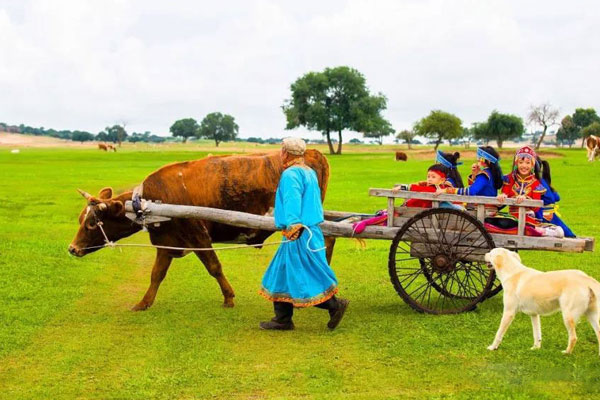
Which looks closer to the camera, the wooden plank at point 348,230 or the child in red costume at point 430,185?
the wooden plank at point 348,230

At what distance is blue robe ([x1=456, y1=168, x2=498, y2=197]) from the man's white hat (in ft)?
7.37

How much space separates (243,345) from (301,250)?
117cm

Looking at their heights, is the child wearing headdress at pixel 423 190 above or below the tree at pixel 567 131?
above

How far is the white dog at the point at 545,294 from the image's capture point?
264 inches

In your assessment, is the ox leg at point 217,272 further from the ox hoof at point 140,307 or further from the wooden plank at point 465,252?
the wooden plank at point 465,252

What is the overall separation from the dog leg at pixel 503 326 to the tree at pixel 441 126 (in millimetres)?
101504

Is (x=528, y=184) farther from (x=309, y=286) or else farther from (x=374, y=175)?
(x=374, y=175)

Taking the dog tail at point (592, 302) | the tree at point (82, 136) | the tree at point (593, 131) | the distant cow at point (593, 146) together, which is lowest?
the tree at point (82, 136)

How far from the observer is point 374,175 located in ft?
135

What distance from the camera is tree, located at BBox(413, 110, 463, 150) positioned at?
353 ft

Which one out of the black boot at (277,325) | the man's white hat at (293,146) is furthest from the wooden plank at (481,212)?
the black boot at (277,325)

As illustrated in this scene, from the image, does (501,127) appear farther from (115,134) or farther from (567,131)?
(115,134)

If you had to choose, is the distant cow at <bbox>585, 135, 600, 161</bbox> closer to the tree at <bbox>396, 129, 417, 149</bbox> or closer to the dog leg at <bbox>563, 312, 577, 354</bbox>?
the dog leg at <bbox>563, 312, 577, 354</bbox>

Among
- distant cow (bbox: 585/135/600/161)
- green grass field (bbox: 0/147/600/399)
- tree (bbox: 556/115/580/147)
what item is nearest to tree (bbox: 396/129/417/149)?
tree (bbox: 556/115/580/147)
